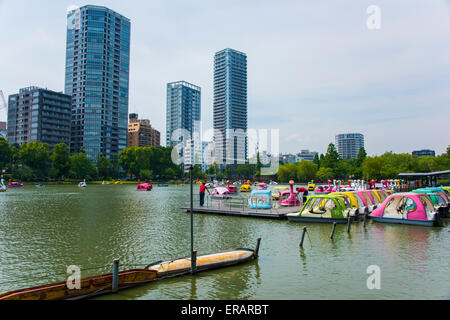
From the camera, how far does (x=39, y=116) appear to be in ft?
504

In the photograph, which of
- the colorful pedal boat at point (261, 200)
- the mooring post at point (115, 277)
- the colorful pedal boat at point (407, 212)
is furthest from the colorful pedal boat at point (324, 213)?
the mooring post at point (115, 277)

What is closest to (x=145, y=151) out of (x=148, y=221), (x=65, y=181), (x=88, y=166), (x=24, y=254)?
(x=88, y=166)

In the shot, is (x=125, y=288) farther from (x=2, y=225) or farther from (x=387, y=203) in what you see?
(x=387, y=203)

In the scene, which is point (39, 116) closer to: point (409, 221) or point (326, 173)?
point (326, 173)

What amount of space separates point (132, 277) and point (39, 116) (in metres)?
169

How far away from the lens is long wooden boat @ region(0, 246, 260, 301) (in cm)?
965

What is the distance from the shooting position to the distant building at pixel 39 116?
505 ft

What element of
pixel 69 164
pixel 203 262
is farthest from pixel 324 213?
pixel 69 164

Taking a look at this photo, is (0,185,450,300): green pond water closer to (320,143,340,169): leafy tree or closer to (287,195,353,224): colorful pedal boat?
(287,195,353,224): colorful pedal boat

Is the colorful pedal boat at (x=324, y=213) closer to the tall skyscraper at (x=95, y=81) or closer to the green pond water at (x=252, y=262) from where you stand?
the green pond water at (x=252, y=262)

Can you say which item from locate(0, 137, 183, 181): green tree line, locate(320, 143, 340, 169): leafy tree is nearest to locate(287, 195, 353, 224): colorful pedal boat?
locate(0, 137, 183, 181): green tree line

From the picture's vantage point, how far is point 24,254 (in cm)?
1680

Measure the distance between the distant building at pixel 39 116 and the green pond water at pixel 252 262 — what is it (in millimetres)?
145150
